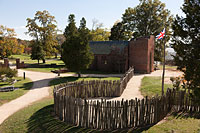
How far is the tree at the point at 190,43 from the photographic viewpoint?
690 centimetres

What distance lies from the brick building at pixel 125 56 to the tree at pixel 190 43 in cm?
2577

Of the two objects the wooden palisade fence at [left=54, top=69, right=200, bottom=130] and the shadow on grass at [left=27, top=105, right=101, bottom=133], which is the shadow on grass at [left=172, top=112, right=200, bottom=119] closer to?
the wooden palisade fence at [left=54, top=69, right=200, bottom=130]

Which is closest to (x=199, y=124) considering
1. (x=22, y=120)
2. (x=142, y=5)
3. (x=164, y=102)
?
(x=164, y=102)

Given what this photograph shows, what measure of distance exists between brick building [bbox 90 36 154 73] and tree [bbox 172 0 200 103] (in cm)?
2577

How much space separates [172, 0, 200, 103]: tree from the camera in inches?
272

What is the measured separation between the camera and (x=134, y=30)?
48469 millimetres

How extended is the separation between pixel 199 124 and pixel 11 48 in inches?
1685

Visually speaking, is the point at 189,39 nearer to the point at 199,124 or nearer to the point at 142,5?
the point at 199,124

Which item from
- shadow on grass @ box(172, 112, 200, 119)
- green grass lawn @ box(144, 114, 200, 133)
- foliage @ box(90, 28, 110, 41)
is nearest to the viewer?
green grass lawn @ box(144, 114, 200, 133)

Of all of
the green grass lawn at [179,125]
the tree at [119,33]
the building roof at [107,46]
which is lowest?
the green grass lawn at [179,125]


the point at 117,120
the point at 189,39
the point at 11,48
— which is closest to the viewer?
the point at 189,39

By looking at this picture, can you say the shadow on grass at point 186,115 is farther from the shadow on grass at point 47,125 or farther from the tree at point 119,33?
the tree at point 119,33

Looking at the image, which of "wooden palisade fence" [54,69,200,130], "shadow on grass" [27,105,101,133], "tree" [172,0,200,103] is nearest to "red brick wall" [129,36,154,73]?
"wooden palisade fence" [54,69,200,130]

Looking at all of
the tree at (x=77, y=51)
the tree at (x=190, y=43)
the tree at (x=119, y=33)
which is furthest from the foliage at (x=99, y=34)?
the tree at (x=190, y=43)
